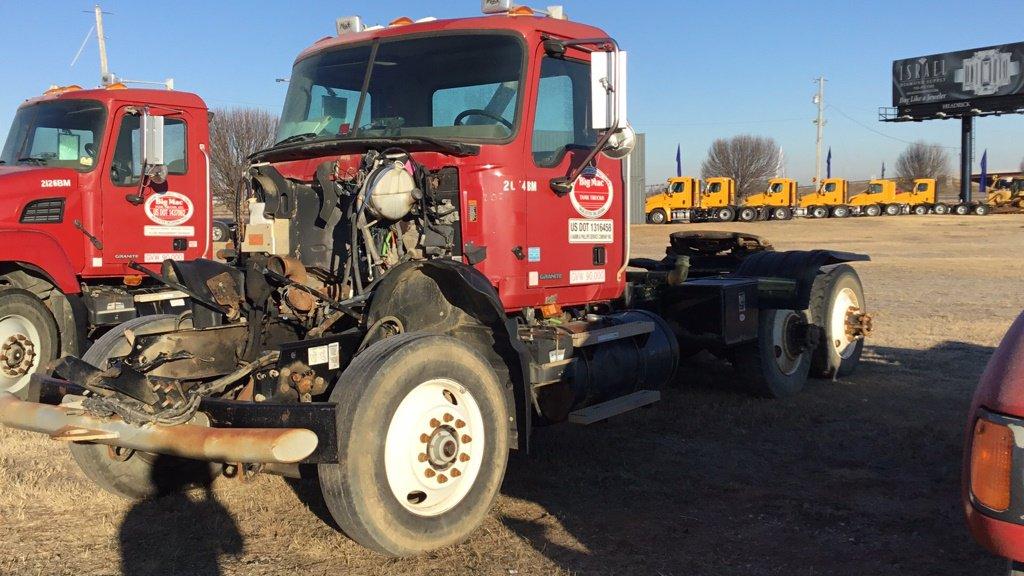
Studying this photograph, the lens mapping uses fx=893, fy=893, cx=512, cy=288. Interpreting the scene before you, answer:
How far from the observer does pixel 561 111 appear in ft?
18.7

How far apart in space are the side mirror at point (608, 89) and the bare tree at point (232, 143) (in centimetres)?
1014

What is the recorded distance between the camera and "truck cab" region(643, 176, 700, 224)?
50.9 m

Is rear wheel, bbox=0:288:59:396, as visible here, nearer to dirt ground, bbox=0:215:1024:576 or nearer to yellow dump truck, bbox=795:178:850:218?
dirt ground, bbox=0:215:1024:576

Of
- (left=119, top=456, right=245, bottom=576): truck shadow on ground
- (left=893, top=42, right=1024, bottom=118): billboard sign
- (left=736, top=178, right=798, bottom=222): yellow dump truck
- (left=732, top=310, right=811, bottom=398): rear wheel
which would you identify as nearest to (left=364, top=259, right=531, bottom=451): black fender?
(left=119, top=456, right=245, bottom=576): truck shadow on ground

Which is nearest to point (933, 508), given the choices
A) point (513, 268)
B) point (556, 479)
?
point (556, 479)

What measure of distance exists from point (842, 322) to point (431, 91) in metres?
5.50

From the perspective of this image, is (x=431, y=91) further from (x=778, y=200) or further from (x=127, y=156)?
(x=778, y=200)

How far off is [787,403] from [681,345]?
1.17m

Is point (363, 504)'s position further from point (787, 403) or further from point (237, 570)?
point (787, 403)

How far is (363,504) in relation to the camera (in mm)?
3918

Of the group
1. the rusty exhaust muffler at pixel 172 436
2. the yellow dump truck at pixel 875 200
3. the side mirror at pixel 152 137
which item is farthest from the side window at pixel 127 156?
the yellow dump truck at pixel 875 200

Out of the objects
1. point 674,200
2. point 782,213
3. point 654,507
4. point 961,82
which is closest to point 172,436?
point 654,507

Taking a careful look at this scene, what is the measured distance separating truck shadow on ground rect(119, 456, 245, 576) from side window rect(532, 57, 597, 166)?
280 centimetres

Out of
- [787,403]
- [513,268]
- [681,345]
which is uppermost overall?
[513,268]
